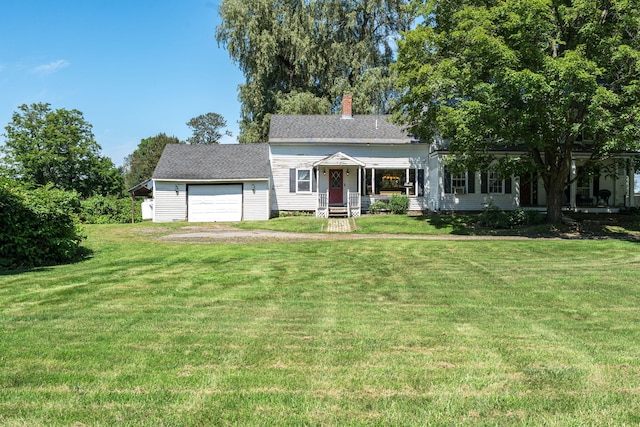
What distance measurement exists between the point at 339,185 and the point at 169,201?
957 cm

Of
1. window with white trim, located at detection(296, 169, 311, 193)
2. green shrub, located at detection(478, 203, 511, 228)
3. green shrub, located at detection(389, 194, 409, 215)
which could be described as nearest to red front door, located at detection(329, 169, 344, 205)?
window with white trim, located at detection(296, 169, 311, 193)

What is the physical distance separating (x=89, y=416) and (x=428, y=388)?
2430mm

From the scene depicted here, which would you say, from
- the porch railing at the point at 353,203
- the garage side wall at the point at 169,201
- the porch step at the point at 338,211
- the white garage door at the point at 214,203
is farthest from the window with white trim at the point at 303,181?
the garage side wall at the point at 169,201

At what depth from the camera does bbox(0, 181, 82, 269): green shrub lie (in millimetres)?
10852

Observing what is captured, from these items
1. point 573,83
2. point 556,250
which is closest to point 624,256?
point 556,250

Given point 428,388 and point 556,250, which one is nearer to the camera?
point 428,388

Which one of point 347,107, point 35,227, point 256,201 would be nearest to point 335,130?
point 347,107

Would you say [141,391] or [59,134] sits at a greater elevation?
[59,134]

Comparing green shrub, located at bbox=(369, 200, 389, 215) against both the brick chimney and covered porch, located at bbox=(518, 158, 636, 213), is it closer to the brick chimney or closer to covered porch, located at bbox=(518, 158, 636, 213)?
the brick chimney

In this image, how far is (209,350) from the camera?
4453mm

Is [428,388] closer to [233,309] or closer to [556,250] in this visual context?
[233,309]

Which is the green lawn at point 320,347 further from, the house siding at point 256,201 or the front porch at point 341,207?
the house siding at point 256,201

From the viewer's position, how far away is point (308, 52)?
33.7 m

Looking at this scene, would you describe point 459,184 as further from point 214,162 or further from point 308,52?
point 308,52
